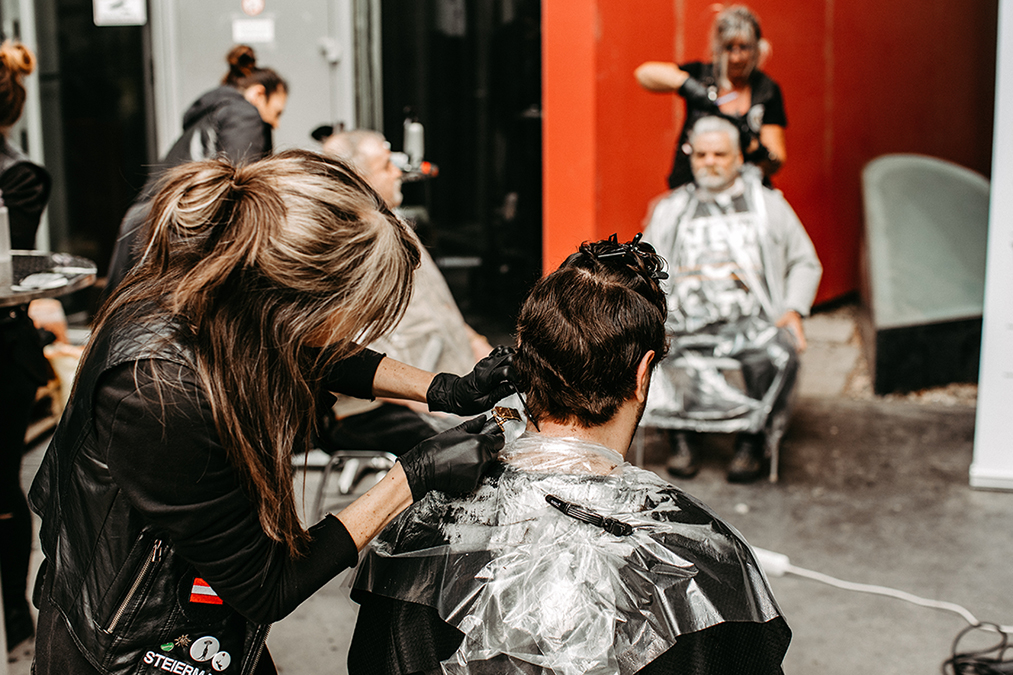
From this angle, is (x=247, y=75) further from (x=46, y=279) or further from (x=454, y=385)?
(x=454, y=385)

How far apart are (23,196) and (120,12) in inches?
100

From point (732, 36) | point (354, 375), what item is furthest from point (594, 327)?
point (732, 36)

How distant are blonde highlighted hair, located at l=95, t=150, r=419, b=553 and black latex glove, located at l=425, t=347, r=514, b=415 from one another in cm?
34

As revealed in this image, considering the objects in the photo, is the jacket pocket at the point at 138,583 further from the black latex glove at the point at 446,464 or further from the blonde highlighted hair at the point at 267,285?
the black latex glove at the point at 446,464

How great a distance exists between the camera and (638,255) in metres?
1.43

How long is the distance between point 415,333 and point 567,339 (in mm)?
1679

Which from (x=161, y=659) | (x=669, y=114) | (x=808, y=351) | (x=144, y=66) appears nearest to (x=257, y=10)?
(x=144, y=66)

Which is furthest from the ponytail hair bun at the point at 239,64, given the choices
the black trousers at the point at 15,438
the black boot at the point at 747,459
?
the black boot at the point at 747,459

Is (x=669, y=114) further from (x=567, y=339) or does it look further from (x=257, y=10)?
(x=567, y=339)

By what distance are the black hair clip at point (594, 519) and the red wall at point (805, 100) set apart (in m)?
2.98

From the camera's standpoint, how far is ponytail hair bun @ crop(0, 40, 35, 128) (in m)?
2.35

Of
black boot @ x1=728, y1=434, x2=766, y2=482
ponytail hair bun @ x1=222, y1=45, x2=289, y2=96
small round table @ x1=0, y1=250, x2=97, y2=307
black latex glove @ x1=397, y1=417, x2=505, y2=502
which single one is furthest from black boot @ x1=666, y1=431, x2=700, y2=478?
black latex glove @ x1=397, y1=417, x2=505, y2=502

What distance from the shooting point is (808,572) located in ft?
9.46

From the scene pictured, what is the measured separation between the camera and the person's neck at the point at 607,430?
1470 millimetres
